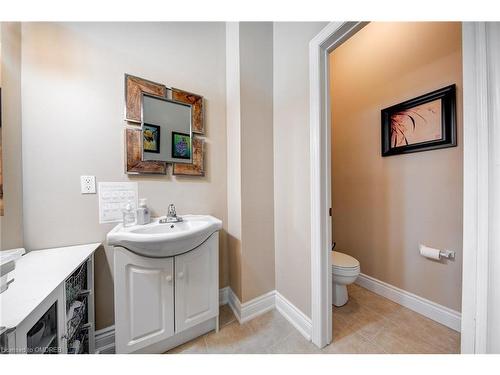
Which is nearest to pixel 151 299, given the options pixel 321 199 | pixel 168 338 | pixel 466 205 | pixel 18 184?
pixel 168 338

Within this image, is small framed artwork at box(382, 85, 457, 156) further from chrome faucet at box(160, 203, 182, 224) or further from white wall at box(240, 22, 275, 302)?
chrome faucet at box(160, 203, 182, 224)

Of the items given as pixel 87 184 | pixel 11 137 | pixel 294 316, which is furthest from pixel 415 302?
pixel 11 137

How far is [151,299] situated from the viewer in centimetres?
92

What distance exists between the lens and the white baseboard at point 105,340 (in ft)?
3.35

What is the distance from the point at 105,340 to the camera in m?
1.04

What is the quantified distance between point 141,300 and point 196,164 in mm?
885

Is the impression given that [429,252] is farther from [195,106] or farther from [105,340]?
[105,340]

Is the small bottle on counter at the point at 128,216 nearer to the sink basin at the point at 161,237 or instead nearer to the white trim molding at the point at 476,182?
the sink basin at the point at 161,237

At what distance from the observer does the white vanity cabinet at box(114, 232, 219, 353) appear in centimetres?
87

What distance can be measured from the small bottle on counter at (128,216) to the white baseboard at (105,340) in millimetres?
646

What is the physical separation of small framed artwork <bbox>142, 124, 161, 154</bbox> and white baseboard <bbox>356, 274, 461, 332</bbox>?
2.15 m

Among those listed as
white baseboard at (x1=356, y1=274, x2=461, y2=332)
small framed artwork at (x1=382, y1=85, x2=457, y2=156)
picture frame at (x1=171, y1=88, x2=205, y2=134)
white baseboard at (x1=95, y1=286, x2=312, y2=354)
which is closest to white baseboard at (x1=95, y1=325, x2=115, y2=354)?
white baseboard at (x1=95, y1=286, x2=312, y2=354)
